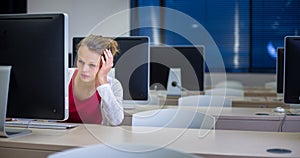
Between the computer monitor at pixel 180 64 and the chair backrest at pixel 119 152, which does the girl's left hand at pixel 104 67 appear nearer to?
the chair backrest at pixel 119 152

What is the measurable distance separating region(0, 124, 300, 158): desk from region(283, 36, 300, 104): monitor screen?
48 centimetres

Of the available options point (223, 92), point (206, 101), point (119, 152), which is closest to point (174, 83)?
point (206, 101)

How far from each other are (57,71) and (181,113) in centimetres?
84

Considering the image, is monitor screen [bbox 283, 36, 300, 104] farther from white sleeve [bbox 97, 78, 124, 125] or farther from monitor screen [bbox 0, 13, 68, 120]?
monitor screen [bbox 0, 13, 68, 120]

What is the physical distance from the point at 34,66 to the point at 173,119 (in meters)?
0.85

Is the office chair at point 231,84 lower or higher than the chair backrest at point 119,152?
higher

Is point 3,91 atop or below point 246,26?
below

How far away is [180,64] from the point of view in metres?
3.89

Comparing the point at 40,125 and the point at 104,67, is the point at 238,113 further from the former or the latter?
the point at 40,125

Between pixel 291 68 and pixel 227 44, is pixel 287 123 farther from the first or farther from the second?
pixel 227 44

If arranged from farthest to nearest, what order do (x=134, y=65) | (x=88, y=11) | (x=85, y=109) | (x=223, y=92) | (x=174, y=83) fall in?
(x=88, y=11), (x=223, y=92), (x=174, y=83), (x=134, y=65), (x=85, y=109)

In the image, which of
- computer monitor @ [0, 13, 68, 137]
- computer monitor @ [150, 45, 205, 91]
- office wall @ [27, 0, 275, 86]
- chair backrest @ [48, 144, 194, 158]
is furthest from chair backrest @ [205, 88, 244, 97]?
chair backrest @ [48, 144, 194, 158]

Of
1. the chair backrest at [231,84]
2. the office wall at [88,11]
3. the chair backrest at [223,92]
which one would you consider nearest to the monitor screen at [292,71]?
the chair backrest at [223,92]

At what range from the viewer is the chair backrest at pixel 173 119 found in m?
2.19
